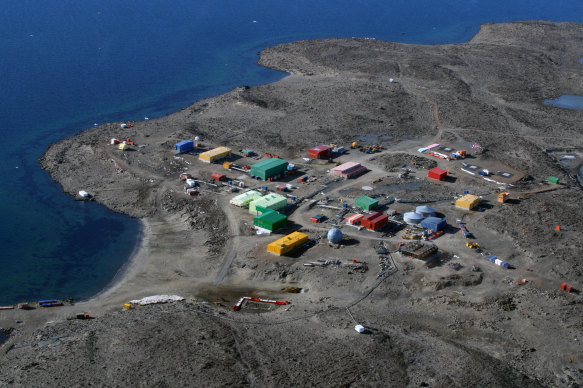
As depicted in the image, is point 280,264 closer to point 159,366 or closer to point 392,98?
point 159,366

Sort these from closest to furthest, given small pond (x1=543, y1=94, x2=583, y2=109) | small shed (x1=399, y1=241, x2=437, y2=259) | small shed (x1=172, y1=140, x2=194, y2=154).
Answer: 1. small shed (x1=399, y1=241, x2=437, y2=259)
2. small shed (x1=172, y1=140, x2=194, y2=154)
3. small pond (x1=543, y1=94, x2=583, y2=109)

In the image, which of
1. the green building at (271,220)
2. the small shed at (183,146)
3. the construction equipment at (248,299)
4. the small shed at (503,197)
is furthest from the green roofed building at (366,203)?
the small shed at (183,146)

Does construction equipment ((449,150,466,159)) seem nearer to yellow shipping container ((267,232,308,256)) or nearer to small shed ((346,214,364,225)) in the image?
small shed ((346,214,364,225))

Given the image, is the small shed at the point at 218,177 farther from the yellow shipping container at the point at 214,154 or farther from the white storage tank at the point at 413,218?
the white storage tank at the point at 413,218

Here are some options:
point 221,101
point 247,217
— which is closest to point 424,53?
point 221,101

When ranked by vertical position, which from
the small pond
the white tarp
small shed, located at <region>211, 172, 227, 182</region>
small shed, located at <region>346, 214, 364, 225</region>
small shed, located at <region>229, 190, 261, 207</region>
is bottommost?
the small pond

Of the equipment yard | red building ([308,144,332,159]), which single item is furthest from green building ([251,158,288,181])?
red building ([308,144,332,159])
